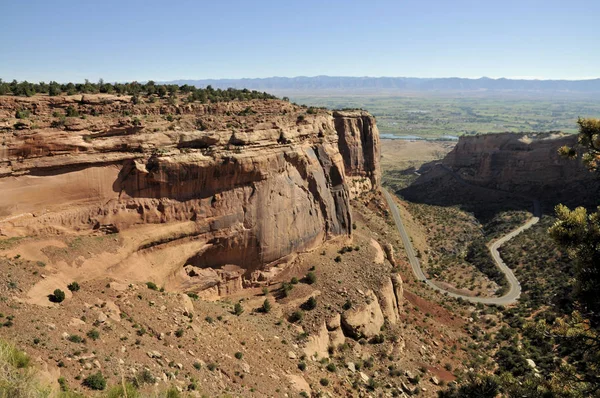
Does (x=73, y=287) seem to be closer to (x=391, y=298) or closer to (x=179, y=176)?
(x=179, y=176)

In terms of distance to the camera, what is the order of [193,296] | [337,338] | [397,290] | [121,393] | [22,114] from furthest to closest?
[397,290] < [337,338] < [193,296] < [22,114] < [121,393]

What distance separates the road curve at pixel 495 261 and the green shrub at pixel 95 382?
4480 cm

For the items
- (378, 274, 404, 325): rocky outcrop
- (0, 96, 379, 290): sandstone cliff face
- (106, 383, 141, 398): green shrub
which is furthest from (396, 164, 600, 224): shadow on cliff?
(106, 383, 141, 398): green shrub

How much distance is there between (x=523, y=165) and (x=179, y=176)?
87.2 meters

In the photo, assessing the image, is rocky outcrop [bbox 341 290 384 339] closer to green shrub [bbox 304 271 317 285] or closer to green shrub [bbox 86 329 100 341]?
green shrub [bbox 304 271 317 285]

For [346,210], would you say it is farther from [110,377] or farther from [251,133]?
[110,377]

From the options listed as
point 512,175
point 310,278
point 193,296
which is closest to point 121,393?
point 193,296

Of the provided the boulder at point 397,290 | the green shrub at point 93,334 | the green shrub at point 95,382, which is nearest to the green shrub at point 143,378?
the green shrub at point 95,382

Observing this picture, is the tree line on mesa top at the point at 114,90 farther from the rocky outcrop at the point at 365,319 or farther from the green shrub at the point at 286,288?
the rocky outcrop at the point at 365,319

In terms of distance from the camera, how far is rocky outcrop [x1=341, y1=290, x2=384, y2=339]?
31.5 m

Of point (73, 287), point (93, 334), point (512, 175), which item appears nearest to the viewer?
point (93, 334)

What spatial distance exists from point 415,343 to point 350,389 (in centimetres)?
1083

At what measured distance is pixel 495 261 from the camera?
2432 inches

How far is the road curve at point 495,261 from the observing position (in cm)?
5037
